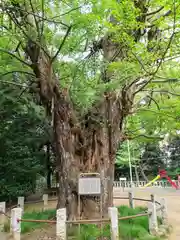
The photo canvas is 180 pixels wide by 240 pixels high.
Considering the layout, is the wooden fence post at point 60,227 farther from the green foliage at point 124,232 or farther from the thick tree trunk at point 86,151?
the thick tree trunk at point 86,151

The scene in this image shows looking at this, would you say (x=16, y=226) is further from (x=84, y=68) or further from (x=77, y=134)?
(x=84, y=68)

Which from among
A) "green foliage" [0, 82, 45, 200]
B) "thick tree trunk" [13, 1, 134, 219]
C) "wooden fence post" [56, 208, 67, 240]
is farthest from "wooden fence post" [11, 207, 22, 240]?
"green foliage" [0, 82, 45, 200]

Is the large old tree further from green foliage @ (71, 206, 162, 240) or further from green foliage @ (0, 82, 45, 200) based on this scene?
green foliage @ (0, 82, 45, 200)

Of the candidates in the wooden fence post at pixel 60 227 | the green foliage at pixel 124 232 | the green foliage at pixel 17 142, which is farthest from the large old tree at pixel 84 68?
the green foliage at pixel 17 142

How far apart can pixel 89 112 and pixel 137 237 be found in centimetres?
307

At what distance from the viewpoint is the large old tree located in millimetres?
4629

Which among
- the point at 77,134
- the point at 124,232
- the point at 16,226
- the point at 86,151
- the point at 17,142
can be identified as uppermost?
the point at 17,142

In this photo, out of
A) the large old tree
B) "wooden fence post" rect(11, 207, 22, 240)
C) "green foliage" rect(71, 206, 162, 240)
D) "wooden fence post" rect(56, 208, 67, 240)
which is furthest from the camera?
the large old tree

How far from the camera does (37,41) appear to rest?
16.3 ft

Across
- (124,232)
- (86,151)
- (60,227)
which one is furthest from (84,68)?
(124,232)

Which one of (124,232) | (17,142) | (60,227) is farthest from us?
(17,142)

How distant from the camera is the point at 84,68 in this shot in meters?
5.52

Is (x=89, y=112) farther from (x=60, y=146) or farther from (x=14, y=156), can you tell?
(x=14, y=156)

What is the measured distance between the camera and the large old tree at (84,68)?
4.63 m
